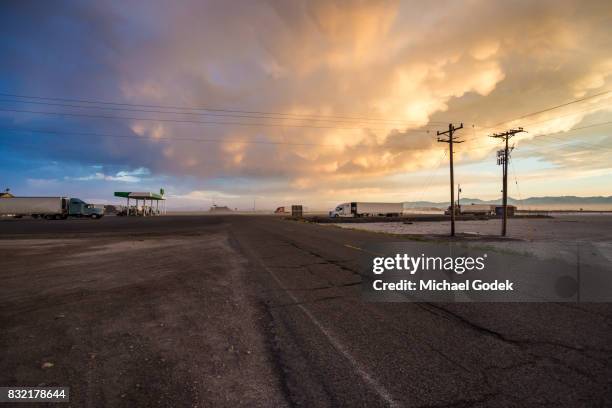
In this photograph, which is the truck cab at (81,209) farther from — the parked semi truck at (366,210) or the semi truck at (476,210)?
the semi truck at (476,210)

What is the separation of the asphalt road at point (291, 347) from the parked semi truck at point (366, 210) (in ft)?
272

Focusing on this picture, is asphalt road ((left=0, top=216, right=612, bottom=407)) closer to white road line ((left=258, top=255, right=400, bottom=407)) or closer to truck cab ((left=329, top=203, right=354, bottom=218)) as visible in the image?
white road line ((left=258, top=255, right=400, bottom=407))

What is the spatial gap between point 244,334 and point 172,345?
1.20 m

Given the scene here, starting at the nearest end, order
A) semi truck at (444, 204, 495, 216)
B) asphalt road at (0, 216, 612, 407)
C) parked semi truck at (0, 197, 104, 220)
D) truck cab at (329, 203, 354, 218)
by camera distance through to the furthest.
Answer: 1. asphalt road at (0, 216, 612, 407)
2. parked semi truck at (0, 197, 104, 220)
3. truck cab at (329, 203, 354, 218)
4. semi truck at (444, 204, 495, 216)

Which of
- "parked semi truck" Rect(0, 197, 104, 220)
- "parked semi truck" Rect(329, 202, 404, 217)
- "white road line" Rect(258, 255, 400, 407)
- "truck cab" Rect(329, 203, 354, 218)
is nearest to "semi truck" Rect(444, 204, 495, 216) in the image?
"parked semi truck" Rect(329, 202, 404, 217)

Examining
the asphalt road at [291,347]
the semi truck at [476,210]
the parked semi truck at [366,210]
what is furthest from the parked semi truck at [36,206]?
the semi truck at [476,210]

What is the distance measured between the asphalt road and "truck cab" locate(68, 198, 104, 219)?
71.0 meters

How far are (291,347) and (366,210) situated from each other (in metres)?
93.2

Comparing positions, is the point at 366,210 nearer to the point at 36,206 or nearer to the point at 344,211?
the point at 344,211

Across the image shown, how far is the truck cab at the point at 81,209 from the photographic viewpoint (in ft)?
220

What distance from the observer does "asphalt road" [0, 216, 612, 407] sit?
374 cm

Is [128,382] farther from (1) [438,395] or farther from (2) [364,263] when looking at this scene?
(2) [364,263]

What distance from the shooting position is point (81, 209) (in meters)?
69.5

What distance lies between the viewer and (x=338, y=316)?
6539 mm
